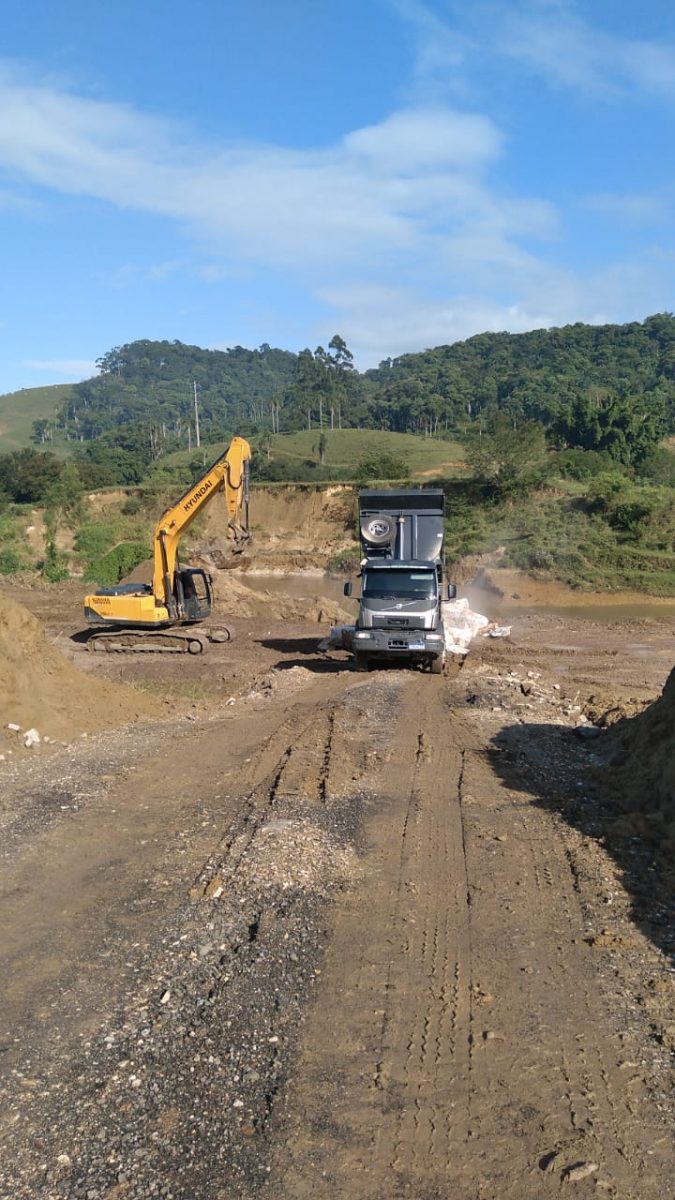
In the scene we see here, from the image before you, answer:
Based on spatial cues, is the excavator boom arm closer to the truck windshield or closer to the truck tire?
the truck tire

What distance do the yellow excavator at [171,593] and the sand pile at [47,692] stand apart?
6.08 metres

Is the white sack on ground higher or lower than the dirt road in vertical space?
lower

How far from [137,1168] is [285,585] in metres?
40.4

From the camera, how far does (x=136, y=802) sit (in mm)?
10258

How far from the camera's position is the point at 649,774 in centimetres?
1016

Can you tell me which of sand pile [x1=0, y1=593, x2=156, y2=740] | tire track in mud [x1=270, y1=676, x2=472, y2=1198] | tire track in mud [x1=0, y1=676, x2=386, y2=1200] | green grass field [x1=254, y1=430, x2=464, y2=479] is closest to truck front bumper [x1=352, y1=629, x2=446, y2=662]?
sand pile [x1=0, y1=593, x2=156, y2=740]

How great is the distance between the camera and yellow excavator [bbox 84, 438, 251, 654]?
2234 centimetres

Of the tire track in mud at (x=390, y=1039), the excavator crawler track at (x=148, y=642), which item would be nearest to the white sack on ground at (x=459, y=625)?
the excavator crawler track at (x=148, y=642)

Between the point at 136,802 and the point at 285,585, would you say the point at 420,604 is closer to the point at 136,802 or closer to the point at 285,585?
the point at 136,802

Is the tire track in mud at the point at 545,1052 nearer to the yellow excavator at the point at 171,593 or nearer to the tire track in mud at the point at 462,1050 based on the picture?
the tire track in mud at the point at 462,1050

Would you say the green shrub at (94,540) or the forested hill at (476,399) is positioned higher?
the forested hill at (476,399)

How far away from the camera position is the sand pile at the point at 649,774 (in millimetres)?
8930

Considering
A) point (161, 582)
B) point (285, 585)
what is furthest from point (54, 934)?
point (285, 585)

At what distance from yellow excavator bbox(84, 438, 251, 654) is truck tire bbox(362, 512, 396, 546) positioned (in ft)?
10.4
